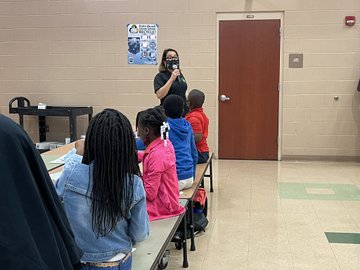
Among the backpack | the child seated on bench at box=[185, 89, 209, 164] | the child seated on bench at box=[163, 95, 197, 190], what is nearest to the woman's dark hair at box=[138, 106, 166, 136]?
the child seated on bench at box=[163, 95, 197, 190]

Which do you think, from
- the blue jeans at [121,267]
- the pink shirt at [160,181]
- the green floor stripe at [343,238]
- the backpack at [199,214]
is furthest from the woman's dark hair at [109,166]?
the green floor stripe at [343,238]

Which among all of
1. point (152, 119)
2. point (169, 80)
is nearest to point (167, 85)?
point (169, 80)

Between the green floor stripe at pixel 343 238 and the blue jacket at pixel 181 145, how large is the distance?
1.23 meters

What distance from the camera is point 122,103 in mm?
6723

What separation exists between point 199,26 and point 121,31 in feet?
3.74

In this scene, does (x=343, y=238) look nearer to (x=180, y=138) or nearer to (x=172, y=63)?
(x=180, y=138)

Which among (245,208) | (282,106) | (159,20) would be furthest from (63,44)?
(245,208)

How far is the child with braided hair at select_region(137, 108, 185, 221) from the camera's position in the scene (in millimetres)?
2566

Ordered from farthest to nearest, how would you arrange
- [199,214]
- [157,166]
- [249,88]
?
→ [249,88], [199,214], [157,166]

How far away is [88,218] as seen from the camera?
1.77m

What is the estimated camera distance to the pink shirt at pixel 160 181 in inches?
101

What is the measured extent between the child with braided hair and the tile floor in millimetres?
582

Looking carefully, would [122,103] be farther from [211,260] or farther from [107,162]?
[107,162]

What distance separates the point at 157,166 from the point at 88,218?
0.84 meters
